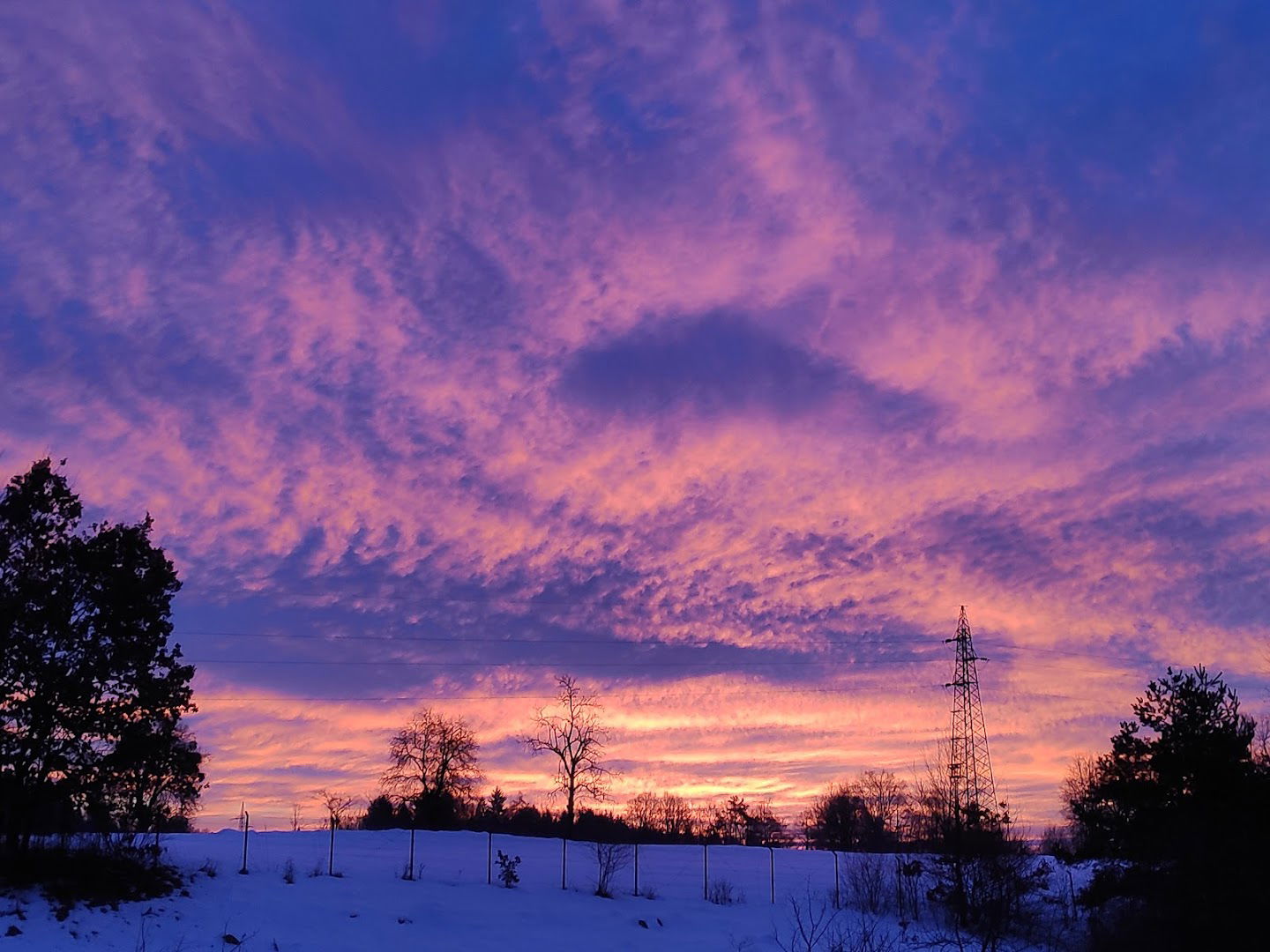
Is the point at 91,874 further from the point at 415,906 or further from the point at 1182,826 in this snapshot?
the point at 1182,826

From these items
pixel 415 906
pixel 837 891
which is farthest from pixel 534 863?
pixel 837 891

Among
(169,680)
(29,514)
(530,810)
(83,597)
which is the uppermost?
(29,514)

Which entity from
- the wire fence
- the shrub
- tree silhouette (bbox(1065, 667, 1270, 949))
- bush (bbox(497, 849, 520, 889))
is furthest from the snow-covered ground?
tree silhouette (bbox(1065, 667, 1270, 949))

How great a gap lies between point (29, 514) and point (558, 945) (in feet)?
82.3

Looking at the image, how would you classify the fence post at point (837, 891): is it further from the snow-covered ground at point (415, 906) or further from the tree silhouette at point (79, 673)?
the tree silhouette at point (79, 673)

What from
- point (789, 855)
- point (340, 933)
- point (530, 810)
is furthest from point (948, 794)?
point (530, 810)

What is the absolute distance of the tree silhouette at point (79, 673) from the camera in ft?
116

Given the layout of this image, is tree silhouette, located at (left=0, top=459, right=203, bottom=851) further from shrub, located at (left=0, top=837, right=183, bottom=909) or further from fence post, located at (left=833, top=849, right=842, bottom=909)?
fence post, located at (left=833, top=849, right=842, bottom=909)

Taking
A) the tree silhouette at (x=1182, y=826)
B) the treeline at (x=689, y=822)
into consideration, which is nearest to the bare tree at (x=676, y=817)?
the treeline at (x=689, y=822)

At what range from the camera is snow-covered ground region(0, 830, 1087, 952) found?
34031 millimetres

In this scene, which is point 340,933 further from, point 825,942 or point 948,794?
point 948,794

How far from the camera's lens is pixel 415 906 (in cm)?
4247

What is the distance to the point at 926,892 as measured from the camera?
53719 mm

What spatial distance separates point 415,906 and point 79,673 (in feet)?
52.0
